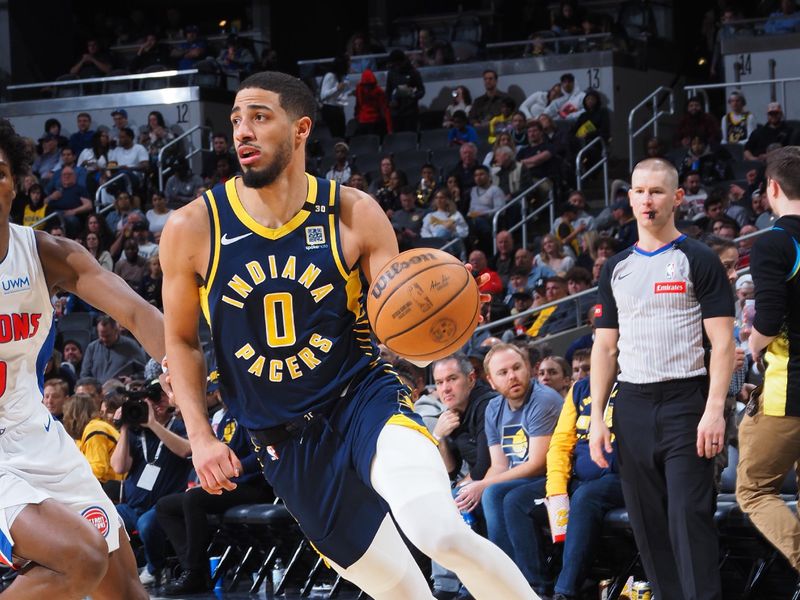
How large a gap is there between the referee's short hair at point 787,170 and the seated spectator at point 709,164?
27.0 ft

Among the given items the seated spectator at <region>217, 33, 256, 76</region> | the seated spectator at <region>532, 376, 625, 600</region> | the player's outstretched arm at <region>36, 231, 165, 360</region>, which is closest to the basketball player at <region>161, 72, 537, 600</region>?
the player's outstretched arm at <region>36, 231, 165, 360</region>

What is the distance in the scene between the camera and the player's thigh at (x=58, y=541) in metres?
4.07

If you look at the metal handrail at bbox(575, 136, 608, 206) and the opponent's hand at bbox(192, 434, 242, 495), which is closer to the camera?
the opponent's hand at bbox(192, 434, 242, 495)

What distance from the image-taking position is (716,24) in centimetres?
1895

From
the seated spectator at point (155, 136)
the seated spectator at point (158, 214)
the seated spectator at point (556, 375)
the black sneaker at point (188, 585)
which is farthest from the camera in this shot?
the seated spectator at point (155, 136)

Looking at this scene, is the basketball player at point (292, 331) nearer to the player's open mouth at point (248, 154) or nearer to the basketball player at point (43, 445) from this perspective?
the player's open mouth at point (248, 154)

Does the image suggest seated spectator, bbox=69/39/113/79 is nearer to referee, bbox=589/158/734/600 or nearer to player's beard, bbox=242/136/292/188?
referee, bbox=589/158/734/600

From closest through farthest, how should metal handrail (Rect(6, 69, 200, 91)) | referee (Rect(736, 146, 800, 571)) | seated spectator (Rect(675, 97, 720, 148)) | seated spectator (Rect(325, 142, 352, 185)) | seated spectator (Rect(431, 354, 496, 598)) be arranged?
referee (Rect(736, 146, 800, 571)), seated spectator (Rect(431, 354, 496, 598)), seated spectator (Rect(675, 97, 720, 148)), seated spectator (Rect(325, 142, 352, 185)), metal handrail (Rect(6, 69, 200, 91))

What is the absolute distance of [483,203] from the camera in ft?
48.8

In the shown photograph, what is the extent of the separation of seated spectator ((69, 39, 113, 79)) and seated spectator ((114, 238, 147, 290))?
768cm

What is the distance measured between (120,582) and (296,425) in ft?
2.65

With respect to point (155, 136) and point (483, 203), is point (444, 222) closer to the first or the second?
point (483, 203)

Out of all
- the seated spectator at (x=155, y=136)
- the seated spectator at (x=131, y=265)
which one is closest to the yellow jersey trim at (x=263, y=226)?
the seated spectator at (x=131, y=265)

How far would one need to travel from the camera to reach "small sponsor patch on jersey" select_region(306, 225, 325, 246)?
425 centimetres
